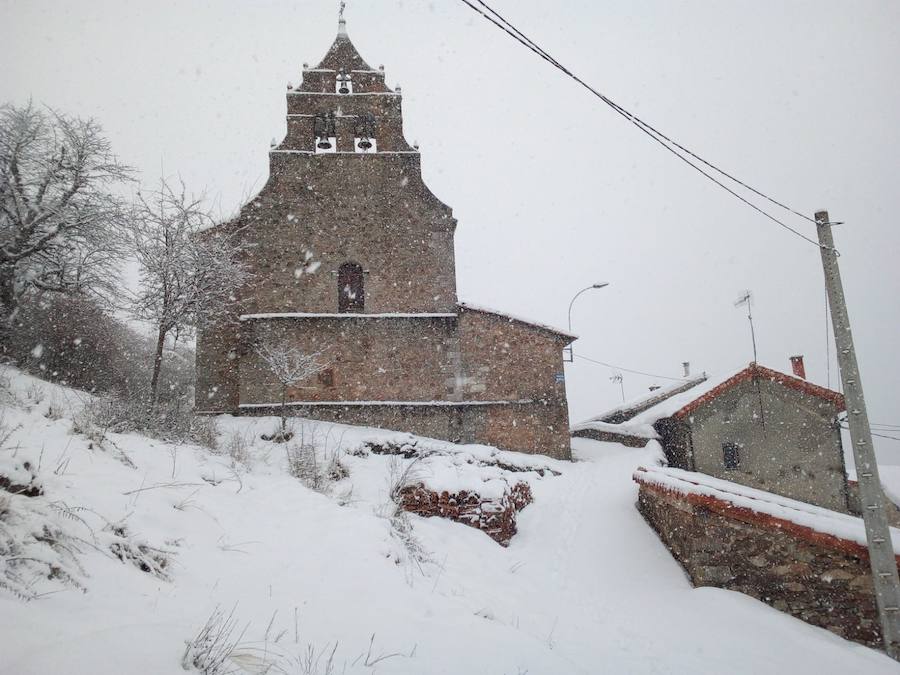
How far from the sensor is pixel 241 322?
16.1 metres

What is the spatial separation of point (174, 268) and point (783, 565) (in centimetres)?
1290

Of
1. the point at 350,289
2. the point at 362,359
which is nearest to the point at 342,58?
the point at 350,289

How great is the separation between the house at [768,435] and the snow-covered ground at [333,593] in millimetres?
8744

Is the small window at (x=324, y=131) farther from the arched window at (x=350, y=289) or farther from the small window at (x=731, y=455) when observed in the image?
the small window at (x=731, y=455)

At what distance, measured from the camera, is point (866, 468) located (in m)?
5.56

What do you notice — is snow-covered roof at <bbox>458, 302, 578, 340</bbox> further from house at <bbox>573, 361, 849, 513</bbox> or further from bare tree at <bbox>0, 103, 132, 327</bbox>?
bare tree at <bbox>0, 103, 132, 327</bbox>

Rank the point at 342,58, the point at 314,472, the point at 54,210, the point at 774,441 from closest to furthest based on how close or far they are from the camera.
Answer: the point at 314,472 < the point at 54,210 < the point at 774,441 < the point at 342,58

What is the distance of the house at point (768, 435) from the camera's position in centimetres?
1514

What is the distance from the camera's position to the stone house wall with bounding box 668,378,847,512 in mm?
15133

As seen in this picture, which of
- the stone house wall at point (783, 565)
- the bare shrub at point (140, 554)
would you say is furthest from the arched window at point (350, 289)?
the bare shrub at point (140, 554)

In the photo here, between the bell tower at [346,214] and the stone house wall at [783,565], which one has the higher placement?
the bell tower at [346,214]

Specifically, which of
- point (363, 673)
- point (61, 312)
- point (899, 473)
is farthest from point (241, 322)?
point (899, 473)

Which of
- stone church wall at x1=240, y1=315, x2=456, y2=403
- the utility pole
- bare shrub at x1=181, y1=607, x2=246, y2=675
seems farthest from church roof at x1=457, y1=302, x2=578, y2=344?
bare shrub at x1=181, y1=607, x2=246, y2=675

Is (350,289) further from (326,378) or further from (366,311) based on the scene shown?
(326,378)
